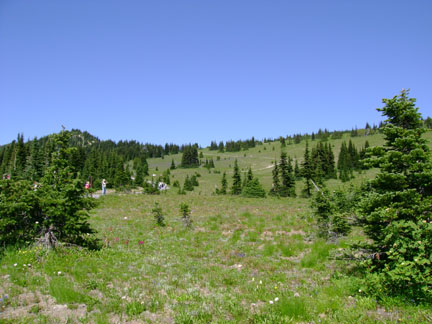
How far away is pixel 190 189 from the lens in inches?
3046

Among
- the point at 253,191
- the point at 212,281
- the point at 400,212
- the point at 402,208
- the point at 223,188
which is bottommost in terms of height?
the point at 223,188

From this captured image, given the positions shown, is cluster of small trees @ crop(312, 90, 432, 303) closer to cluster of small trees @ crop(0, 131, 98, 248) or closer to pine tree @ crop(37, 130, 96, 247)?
pine tree @ crop(37, 130, 96, 247)

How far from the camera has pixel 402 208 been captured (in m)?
6.65

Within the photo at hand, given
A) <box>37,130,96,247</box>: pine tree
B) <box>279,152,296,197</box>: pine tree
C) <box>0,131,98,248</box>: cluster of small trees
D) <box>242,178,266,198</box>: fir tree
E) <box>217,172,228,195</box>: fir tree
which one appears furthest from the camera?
<box>217,172,228,195</box>: fir tree

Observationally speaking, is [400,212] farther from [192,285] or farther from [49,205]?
[49,205]

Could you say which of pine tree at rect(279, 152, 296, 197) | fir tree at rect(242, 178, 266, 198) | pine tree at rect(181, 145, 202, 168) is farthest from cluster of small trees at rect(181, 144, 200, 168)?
fir tree at rect(242, 178, 266, 198)

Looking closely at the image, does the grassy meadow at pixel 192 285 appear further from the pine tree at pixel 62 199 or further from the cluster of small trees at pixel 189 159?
the cluster of small trees at pixel 189 159

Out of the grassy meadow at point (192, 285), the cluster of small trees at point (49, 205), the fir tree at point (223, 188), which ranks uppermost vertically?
the cluster of small trees at point (49, 205)

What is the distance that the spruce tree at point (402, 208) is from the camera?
19.8 feet

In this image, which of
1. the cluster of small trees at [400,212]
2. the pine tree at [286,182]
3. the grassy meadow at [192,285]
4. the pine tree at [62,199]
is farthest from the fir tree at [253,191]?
the cluster of small trees at [400,212]

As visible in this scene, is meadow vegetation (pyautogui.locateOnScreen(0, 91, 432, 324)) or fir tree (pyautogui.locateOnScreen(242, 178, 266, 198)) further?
fir tree (pyautogui.locateOnScreen(242, 178, 266, 198))

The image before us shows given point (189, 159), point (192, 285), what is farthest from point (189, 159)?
point (192, 285)

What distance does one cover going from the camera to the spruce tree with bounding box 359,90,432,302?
6.03 m

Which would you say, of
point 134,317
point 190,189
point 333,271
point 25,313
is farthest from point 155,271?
point 190,189
